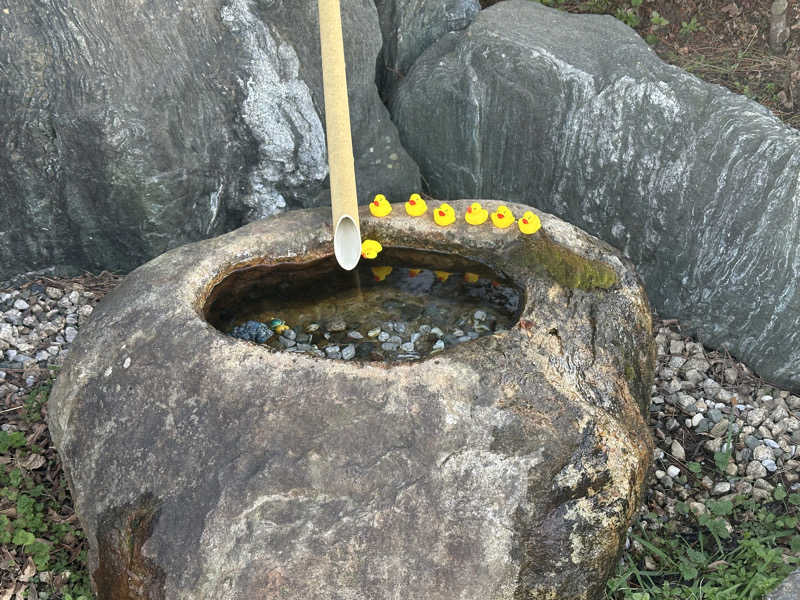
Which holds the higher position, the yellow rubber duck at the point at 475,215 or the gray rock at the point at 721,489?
the yellow rubber duck at the point at 475,215

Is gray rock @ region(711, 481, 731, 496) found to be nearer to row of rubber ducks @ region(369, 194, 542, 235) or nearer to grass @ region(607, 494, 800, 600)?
grass @ region(607, 494, 800, 600)

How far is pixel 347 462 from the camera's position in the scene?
2.06 meters

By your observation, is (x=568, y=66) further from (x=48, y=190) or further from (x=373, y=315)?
(x=48, y=190)

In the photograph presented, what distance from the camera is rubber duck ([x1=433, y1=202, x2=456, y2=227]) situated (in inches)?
115

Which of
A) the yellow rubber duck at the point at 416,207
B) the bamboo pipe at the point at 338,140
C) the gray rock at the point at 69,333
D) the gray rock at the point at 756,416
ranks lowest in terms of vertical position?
the gray rock at the point at 756,416

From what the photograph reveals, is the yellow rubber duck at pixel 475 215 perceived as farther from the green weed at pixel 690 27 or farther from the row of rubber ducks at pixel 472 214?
the green weed at pixel 690 27

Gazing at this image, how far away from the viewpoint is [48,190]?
3.50m

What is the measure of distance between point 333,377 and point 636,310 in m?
1.07

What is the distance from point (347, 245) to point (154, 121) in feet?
3.66

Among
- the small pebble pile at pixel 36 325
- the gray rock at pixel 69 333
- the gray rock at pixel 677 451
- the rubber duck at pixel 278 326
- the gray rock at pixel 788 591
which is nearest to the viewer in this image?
the gray rock at pixel 788 591

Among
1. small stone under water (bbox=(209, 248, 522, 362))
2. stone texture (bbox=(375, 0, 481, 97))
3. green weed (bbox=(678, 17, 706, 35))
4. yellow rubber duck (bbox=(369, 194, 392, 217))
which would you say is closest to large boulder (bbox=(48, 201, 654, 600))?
small stone under water (bbox=(209, 248, 522, 362))

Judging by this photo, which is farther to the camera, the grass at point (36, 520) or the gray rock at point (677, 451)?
the gray rock at point (677, 451)

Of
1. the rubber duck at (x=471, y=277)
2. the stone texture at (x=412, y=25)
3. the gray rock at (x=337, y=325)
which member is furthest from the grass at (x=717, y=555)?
the stone texture at (x=412, y=25)

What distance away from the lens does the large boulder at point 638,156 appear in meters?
3.31
